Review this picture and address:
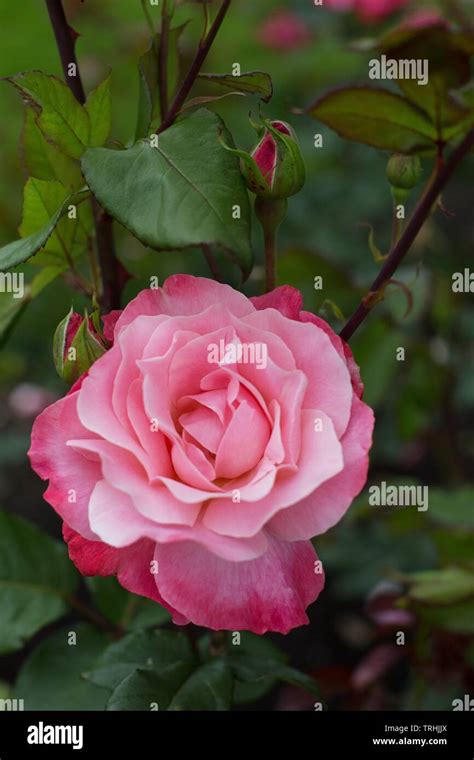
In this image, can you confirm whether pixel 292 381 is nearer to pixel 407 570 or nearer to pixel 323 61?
pixel 407 570

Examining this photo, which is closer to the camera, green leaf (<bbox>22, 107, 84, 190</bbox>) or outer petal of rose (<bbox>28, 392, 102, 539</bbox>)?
outer petal of rose (<bbox>28, 392, 102, 539</bbox>)

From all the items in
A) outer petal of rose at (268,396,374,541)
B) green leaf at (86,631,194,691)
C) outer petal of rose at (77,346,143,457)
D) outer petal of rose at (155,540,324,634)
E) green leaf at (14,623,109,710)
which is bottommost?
green leaf at (14,623,109,710)

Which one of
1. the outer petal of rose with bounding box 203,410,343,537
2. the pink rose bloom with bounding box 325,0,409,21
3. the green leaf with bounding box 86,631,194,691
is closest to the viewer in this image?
the outer petal of rose with bounding box 203,410,343,537

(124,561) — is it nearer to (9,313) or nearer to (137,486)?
(137,486)

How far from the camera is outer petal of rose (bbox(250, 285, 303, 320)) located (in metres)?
0.50

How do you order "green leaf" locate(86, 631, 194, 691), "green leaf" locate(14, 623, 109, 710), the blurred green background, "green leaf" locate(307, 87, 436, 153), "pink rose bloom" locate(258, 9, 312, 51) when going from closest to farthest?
"green leaf" locate(307, 87, 436, 153)
"green leaf" locate(86, 631, 194, 691)
"green leaf" locate(14, 623, 109, 710)
the blurred green background
"pink rose bloom" locate(258, 9, 312, 51)

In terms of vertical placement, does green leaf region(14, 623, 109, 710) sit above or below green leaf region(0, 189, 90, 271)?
below

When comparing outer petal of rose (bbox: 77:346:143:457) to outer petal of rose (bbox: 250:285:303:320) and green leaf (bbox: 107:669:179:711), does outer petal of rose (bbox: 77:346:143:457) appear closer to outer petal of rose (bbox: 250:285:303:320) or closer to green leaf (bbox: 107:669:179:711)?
outer petal of rose (bbox: 250:285:303:320)

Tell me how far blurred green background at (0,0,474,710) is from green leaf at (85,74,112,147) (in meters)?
0.20

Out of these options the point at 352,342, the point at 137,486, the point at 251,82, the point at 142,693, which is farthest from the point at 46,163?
the point at 352,342

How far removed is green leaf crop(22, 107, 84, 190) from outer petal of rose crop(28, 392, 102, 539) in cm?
18

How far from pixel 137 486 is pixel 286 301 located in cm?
14

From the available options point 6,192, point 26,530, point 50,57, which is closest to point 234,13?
point 50,57

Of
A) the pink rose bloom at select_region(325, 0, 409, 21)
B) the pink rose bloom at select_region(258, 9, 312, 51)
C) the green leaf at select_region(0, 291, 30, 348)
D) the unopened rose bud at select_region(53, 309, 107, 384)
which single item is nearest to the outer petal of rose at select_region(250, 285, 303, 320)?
the unopened rose bud at select_region(53, 309, 107, 384)
